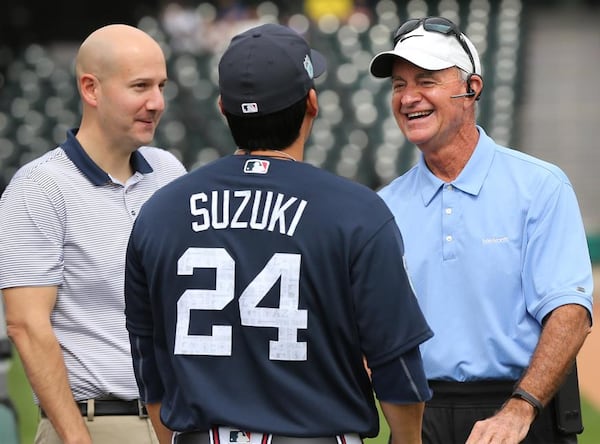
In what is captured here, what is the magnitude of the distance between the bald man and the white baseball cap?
742mm

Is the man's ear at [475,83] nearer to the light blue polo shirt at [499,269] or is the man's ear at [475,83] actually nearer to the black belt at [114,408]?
the light blue polo shirt at [499,269]

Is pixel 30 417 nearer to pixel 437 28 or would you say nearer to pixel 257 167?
pixel 437 28

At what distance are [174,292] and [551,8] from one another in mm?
13256

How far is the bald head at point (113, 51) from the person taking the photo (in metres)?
3.49

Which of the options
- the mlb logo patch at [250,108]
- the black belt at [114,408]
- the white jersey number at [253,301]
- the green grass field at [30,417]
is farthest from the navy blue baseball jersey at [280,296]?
the green grass field at [30,417]

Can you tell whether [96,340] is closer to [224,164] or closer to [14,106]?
[224,164]

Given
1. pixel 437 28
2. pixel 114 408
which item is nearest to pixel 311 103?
pixel 437 28

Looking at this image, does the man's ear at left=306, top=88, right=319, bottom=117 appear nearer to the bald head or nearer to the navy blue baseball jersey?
the navy blue baseball jersey

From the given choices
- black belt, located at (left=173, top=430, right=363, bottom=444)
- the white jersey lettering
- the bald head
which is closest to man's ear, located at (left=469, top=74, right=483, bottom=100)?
the bald head

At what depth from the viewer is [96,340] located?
Answer: 3391 mm

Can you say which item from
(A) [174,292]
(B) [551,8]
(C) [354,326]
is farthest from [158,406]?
(B) [551,8]

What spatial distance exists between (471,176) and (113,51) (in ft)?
3.70

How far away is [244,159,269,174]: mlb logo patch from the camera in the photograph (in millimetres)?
2629

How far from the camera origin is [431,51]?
335 centimetres
